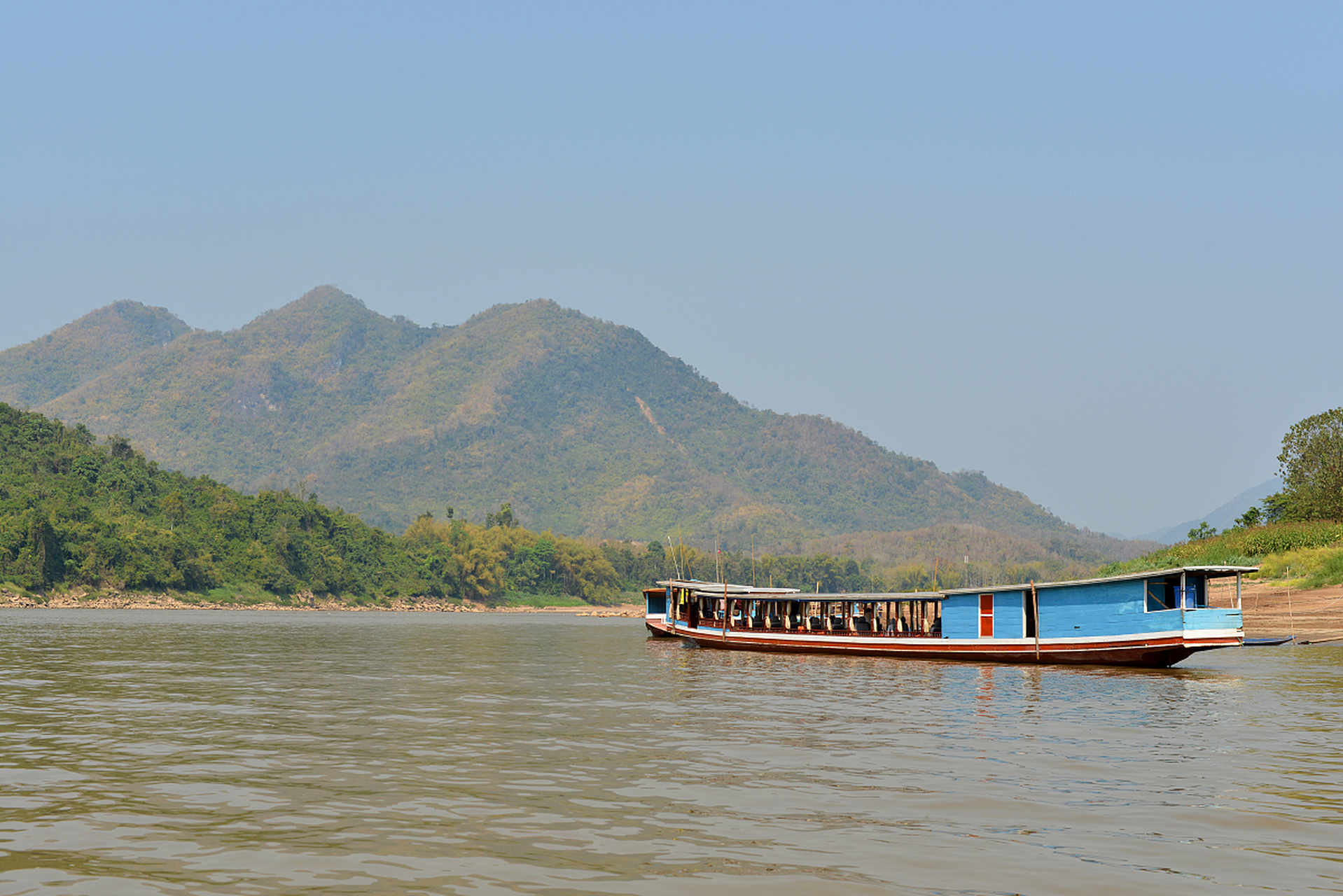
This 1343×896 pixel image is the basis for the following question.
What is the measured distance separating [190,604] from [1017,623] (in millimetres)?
126070

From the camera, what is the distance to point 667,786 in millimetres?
17641

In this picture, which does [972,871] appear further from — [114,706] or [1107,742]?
[114,706]

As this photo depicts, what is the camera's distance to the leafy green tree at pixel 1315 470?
251ft

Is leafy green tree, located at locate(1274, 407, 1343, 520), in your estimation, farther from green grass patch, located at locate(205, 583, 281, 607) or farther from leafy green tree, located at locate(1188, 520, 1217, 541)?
green grass patch, located at locate(205, 583, 281, 607)

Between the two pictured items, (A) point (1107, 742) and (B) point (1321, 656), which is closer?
(A) point (1107, 742)

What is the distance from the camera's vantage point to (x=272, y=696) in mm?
31719

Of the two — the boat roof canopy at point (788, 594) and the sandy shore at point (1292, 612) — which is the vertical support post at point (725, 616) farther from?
the sandy shore at point (1292, 612)

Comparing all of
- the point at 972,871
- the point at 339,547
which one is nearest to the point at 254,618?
the point at 339,547

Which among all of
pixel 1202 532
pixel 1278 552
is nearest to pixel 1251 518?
pixel 1202 532

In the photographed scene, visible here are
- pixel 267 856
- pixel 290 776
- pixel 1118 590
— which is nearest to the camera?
pixel 267 856

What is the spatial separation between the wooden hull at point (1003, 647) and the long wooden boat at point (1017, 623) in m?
0.04

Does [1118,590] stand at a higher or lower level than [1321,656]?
higher

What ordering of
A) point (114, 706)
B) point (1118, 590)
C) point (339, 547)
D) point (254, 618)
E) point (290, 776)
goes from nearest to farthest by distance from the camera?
point (290, 776), point (114, 706), point (1118, 590), point (254, 618), point (339, 547)

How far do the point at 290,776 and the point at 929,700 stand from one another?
752 inches
